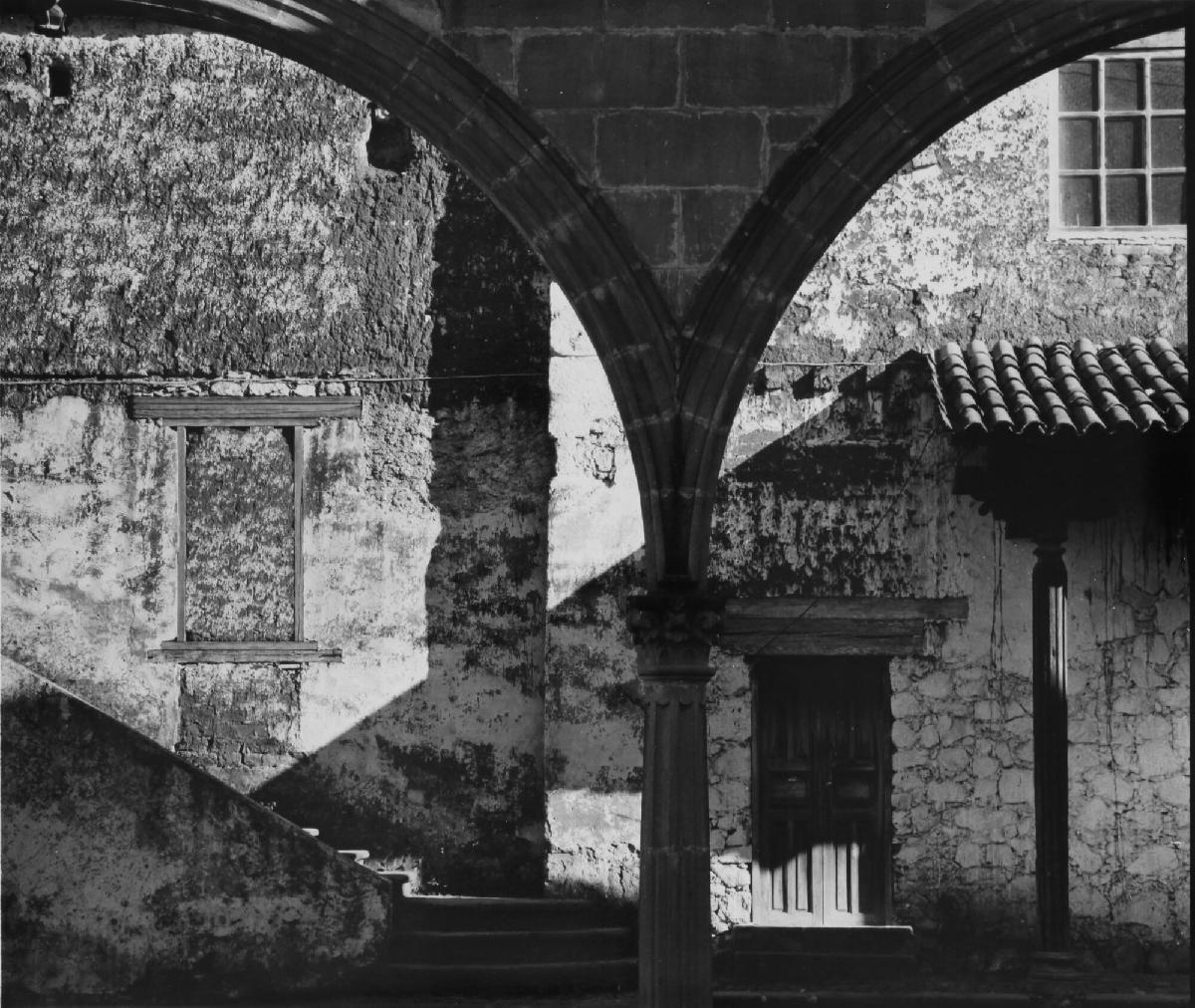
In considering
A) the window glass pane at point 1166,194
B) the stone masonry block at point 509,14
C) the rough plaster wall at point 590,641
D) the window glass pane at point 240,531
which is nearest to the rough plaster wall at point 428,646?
the window glass pane at point 240,531

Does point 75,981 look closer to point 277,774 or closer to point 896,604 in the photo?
point 277,774

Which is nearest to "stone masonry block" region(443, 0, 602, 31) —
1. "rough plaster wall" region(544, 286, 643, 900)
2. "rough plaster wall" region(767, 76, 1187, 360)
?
"rough plaster wall" region(544, 286, 643, 900)

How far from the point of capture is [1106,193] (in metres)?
12.2

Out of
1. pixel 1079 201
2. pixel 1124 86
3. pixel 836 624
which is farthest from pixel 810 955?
pixel 1124 86

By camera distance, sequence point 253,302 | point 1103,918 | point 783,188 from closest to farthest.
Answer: point 783,188 < point 1103,918 < point 253,302

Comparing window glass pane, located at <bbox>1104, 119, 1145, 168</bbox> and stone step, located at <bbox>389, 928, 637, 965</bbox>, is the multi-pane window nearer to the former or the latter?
window glass pane, located at <bbox>1104, 119, 1145, 168</bbox>

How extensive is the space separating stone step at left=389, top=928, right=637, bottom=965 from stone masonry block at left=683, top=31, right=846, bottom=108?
508cm

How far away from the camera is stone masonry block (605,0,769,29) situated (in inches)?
283

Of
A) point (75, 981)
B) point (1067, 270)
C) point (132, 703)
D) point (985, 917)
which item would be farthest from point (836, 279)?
point (75, 981)

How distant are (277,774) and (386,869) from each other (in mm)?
833

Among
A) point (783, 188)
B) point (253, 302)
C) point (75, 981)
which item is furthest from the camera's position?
point (253, 302)

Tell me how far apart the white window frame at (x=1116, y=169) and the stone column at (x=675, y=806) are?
5.78 metres

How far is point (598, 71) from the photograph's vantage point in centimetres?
717

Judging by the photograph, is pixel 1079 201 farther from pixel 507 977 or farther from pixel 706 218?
pixel 706 218
